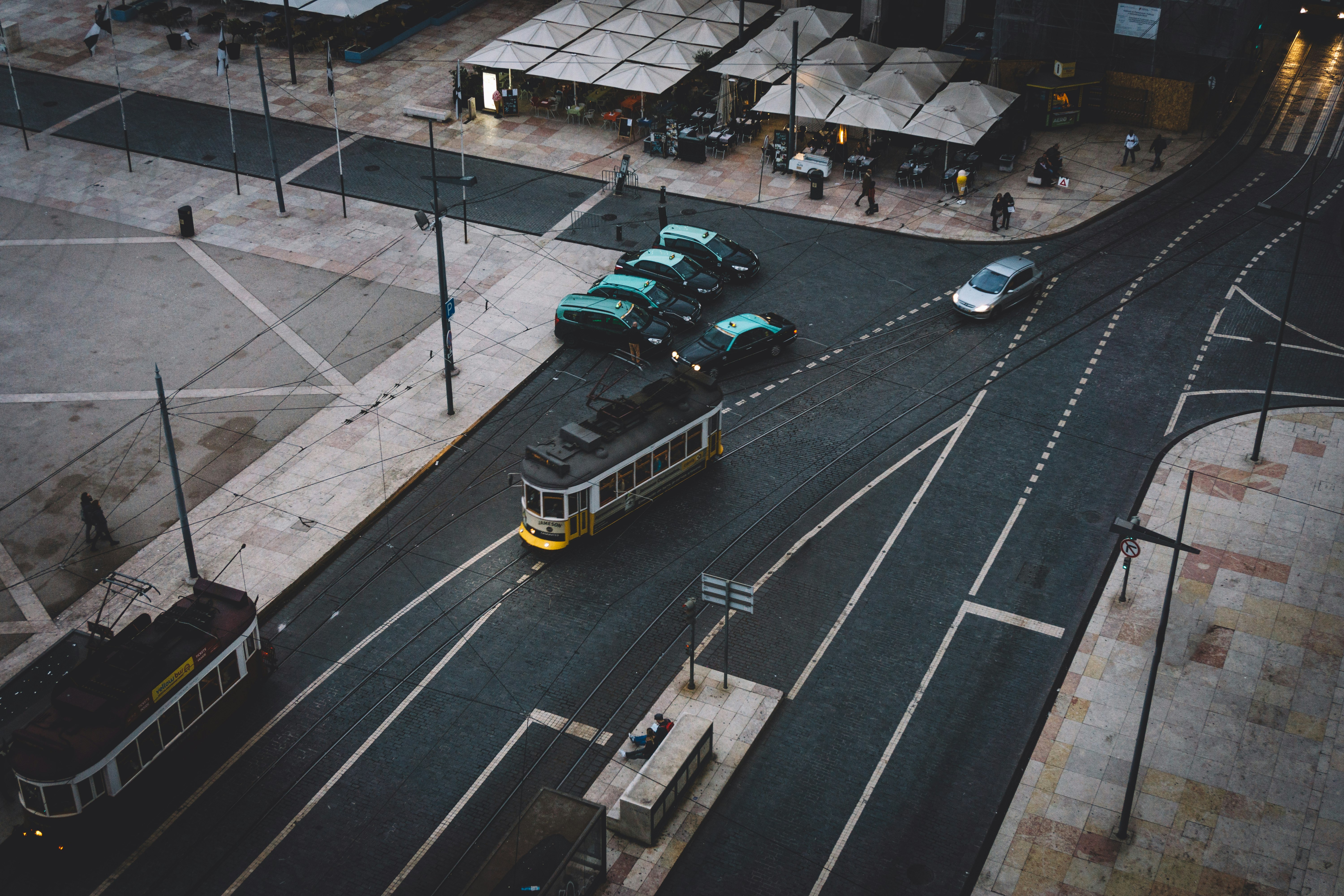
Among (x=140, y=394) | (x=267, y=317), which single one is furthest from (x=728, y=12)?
Answer: (x=140, y=394)

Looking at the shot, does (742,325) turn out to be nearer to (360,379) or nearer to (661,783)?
(360,379)

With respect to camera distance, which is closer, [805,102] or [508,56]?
[805,102]

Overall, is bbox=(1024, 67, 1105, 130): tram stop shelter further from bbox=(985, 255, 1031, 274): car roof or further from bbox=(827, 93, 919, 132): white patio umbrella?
bbox=(985, 255, 1031, 274): car roof

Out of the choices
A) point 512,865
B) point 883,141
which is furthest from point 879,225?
point 512,865

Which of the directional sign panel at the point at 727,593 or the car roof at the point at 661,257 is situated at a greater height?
the car roof at the point at 661,257

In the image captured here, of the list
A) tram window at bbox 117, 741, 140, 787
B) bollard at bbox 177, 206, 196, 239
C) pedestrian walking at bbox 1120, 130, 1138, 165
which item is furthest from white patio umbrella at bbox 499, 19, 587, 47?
tram window at bbox 117, 741, 140, 787

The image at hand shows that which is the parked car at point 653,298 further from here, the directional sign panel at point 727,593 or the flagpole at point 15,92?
the flagpole at point 15,92

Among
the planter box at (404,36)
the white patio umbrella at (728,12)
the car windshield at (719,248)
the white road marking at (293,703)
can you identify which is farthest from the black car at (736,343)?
the planter box at (404,36)
